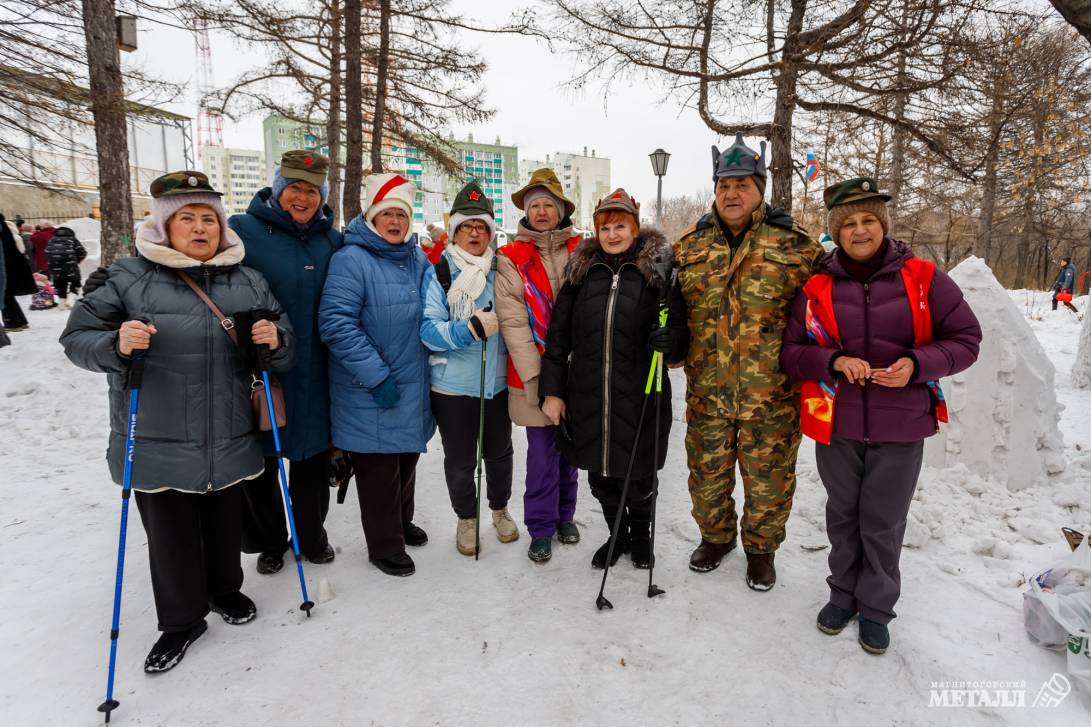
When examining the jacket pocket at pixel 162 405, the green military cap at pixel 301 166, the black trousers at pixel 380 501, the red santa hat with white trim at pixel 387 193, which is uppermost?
the green military cap at pixel 301 166

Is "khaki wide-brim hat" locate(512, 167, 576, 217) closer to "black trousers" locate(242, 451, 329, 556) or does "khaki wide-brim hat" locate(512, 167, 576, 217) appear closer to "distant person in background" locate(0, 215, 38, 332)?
"black trousers" locate(242, 451, 329, 556)

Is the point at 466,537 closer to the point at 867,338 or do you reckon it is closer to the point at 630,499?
the point at 630,499

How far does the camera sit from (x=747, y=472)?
3023 mm

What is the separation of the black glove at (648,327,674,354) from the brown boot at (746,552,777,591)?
129 cm

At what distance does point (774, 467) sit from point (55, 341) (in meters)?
9.37

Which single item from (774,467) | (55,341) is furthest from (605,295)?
(55,341)

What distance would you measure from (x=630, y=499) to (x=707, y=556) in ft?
1.85

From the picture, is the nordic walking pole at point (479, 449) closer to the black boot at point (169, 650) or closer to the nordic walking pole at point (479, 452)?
the nordic walking pole at point (479, 452)

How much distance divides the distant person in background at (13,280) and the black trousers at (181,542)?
8060 mm

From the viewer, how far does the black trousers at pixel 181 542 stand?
8.13 ft

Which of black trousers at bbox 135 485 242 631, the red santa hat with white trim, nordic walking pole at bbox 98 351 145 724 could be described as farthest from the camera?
the red santa hat with white trim

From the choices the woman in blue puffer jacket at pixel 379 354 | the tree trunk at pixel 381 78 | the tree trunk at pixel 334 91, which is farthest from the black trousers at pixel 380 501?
the tree trunk at pixel 381 78

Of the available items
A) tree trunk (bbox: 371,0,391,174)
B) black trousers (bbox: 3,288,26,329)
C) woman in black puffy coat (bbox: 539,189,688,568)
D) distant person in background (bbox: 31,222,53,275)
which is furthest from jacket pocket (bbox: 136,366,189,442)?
distant person in background (bbox: 31,222,53,275)

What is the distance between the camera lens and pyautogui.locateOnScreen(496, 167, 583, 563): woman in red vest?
3.29 m
